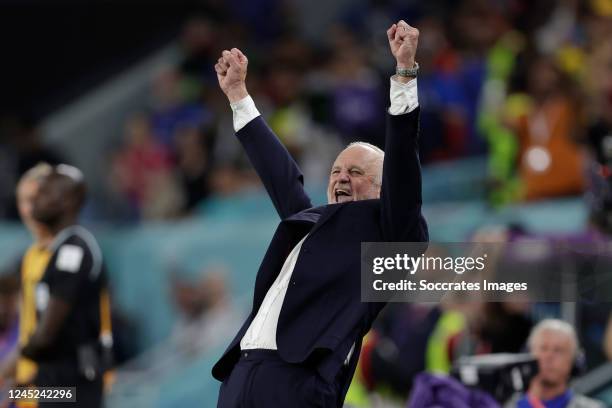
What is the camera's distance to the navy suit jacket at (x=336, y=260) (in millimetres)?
4676

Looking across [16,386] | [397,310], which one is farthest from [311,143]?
[16,386]

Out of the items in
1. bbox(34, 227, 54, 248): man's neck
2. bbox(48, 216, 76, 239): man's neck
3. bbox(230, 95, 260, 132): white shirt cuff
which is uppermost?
bbox(230, 95, 260, 132): white shirt cuff

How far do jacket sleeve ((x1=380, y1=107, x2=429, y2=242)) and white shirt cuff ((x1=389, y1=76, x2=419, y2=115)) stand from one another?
0.02 meters

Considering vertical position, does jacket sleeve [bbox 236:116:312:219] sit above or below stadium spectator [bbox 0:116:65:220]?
below

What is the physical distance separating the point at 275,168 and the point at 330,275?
2.13ft

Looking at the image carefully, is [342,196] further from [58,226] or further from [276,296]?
[58,226]

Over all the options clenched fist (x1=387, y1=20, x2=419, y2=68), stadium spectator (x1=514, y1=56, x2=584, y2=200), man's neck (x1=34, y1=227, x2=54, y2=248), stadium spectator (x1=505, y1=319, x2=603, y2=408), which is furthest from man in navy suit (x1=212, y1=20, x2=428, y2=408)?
stadium spectator (x1=514, y1=56, x2=584, y2=200)

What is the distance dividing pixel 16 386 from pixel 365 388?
7.54ft

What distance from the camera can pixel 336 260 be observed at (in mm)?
4914

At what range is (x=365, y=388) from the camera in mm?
8281

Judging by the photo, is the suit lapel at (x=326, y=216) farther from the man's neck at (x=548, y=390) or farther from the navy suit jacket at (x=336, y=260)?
the man's neck at (x=548, y=390)

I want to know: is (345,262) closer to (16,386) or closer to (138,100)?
(16,386)

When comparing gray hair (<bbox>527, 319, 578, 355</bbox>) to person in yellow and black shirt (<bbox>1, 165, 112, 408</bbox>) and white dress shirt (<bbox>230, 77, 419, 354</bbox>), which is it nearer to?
white dress shirt (<bbox>230, 77, 419, 354</bbox>)

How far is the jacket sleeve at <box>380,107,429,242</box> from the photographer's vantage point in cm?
464
